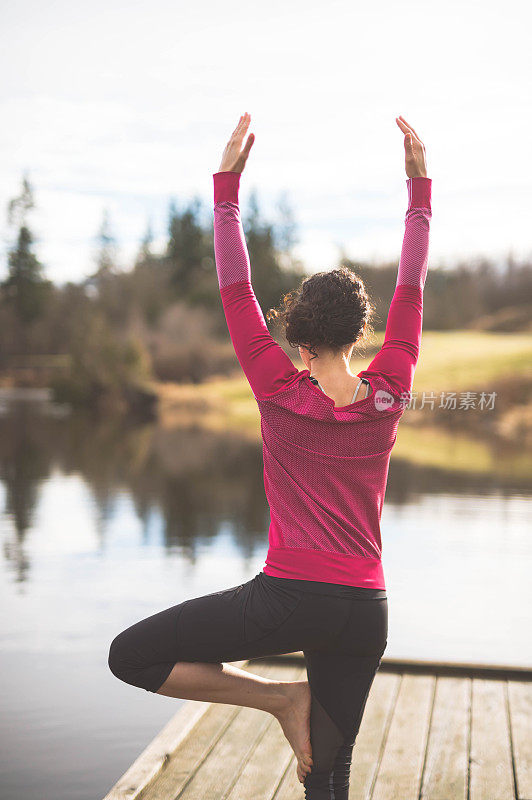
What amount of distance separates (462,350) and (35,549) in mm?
33090

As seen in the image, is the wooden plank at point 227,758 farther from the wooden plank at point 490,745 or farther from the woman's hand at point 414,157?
the woman's hand at point 414,157

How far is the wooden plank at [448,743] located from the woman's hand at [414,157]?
1.96 m

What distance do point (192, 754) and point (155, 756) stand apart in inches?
6.1

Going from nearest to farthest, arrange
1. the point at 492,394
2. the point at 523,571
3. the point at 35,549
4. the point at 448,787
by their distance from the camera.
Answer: the point at 448,787 → the point at 523,571 → the point at 35,549 → the point at 492,394

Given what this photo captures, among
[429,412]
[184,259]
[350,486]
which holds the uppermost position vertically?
[184,259]

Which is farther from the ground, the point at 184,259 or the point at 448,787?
the point at 184,259

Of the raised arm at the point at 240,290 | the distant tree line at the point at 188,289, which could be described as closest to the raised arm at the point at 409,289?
the raised arm at the point at 240,290

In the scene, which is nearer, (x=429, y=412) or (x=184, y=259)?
(x=429, y=412)

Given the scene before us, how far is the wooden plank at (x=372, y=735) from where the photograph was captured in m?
2.94

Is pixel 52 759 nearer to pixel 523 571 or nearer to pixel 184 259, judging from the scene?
pixel 523 571

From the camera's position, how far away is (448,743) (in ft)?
10.7

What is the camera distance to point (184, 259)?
50.4 m

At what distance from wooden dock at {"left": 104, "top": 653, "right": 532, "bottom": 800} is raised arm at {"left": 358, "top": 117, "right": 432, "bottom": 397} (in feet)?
5.06

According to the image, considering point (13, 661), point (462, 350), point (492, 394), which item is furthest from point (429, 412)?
point (13, 661)
